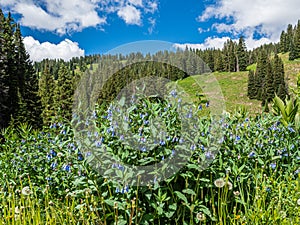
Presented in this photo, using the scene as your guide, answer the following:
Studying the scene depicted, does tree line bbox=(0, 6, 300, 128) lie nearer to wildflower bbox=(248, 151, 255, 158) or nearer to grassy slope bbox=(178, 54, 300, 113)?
wildflower bbox=(248, 151, 255, 158)

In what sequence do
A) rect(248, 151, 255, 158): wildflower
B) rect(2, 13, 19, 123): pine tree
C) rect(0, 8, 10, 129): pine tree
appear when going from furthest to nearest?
1. rect(2, 13, 19, 123): pine tree
2. rect(0, 8, 10, 129): pine tree
3. rect(248, 151, 255, 158): wildflower

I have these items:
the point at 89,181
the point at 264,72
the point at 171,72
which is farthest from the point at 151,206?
the point at 264,72

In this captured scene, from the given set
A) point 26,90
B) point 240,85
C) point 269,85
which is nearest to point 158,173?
point 26,90

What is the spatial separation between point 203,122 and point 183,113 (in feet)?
0.90

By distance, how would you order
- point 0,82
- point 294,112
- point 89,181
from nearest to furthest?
point 89,181
point 294,112
point 0,82

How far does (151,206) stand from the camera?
2.88 meters

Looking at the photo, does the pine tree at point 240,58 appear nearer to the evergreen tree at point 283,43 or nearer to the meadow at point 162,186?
the evergreen tree at point 283,43

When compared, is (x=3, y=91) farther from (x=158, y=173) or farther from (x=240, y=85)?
(x=240, y=85)

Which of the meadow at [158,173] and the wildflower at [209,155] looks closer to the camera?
the meadow at [158,173]

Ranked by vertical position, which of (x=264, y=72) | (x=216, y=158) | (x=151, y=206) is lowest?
(x=151, y=206)

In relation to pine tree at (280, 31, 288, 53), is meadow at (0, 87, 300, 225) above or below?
below

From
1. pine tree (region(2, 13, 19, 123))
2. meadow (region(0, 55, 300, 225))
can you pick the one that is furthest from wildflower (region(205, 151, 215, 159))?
pine tree (region(2, 13, 19, 123))

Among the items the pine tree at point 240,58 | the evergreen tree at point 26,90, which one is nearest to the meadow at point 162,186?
the evergreen tree at point 26,90

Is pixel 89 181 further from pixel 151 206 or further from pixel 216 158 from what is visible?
pixel 216 158
